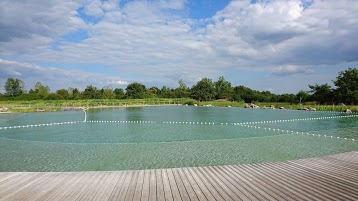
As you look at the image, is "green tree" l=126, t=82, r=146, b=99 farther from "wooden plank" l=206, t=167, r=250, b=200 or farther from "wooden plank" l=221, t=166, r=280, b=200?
"wooden plank" l=221, t=166, r=280, b=200

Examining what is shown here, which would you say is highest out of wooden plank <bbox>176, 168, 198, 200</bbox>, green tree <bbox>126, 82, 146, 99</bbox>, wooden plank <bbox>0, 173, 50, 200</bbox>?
green tree <bbox>126, 82, 146, 99</bbox>

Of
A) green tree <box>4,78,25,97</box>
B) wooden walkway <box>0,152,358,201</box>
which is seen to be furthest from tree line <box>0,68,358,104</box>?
wooden walkway <box>0,152,358,201</box>

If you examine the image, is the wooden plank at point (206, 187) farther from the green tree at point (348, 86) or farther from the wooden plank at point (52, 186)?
the green tree at point (348, 86)

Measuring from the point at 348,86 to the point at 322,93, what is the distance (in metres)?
4.55

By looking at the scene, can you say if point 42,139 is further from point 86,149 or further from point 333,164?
point 333,164

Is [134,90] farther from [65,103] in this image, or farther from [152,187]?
[152,187]

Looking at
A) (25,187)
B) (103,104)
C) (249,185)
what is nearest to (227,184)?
(249,185)

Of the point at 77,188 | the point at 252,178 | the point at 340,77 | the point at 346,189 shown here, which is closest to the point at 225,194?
the point at 252,178

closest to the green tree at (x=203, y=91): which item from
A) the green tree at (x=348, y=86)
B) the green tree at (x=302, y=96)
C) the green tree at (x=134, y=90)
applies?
the green tree at (x=134, y=90)

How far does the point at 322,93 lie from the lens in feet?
124

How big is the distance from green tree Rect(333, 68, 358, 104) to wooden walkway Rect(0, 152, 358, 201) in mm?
31338

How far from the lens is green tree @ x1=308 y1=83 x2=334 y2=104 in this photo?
36578mm

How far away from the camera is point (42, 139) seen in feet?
42.2

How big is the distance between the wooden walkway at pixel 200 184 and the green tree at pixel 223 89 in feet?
171
